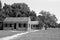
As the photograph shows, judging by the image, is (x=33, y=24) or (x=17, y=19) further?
(x=33, y=24)

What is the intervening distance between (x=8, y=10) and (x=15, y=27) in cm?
1534

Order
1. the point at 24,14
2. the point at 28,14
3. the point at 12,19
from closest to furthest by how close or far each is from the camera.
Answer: the point at 12,19 → the point at 24,14 → the point at 28,14

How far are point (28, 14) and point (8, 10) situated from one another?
10.6m

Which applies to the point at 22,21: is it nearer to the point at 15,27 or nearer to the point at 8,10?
the point at 15,27

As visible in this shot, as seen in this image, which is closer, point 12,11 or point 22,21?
point 22,21

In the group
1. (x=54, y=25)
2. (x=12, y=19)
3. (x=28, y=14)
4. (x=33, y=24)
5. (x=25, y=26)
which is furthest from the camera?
(x=54, y=25)

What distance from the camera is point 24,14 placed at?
6519 centimetres

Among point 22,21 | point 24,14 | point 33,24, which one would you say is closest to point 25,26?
point 22,21

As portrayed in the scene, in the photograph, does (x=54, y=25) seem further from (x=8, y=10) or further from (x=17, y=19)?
(x=17, y=19)

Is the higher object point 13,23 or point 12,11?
point 12,11

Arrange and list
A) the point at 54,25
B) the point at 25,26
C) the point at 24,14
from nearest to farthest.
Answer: the point at 25,26
the point at 24,14
the point at 54,25

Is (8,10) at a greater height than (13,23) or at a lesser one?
greater

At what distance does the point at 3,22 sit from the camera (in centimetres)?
5091

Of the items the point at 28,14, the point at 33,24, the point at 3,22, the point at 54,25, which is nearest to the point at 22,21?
the point at 3,22
